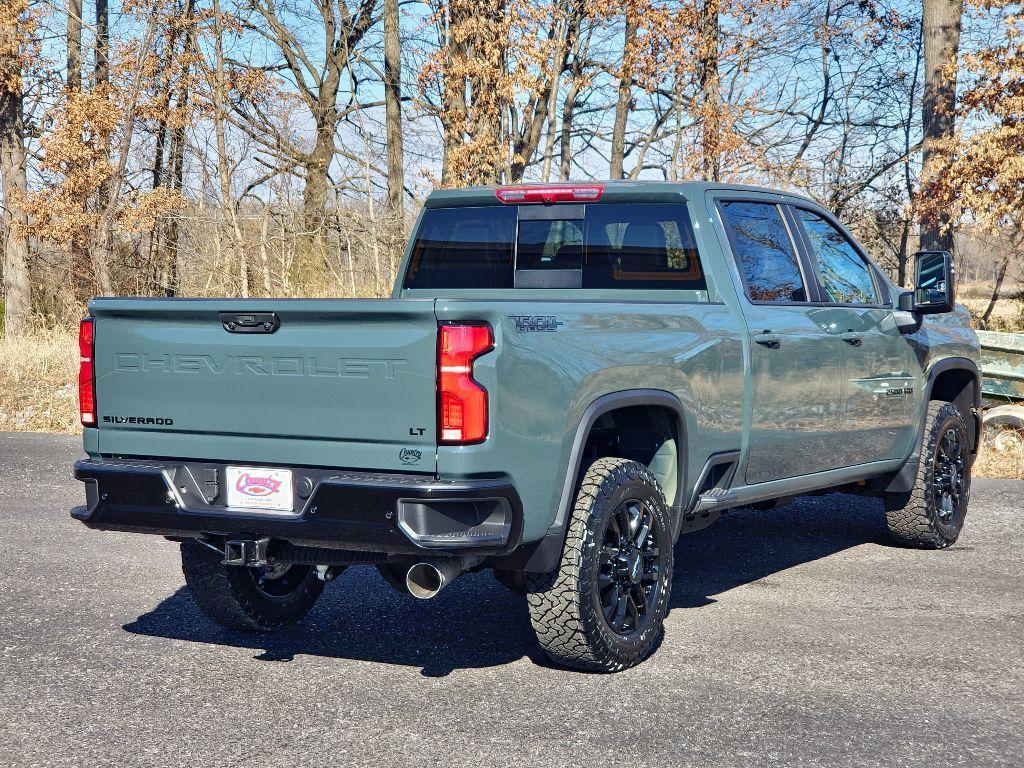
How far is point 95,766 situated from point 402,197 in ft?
78.7

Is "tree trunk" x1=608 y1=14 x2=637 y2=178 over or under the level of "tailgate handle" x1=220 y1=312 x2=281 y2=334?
over

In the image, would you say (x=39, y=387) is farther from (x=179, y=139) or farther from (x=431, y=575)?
(x=431, y=575)

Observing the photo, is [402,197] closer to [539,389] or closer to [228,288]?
[228,288]

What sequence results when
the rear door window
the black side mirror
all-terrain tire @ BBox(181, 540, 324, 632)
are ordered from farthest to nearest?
the black side mirror
the rear door window
all-terrain tire @ BBox(181, 540, 324, 632)

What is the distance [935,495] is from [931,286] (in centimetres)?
143

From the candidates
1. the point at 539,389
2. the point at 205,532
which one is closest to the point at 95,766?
the point at 205,532

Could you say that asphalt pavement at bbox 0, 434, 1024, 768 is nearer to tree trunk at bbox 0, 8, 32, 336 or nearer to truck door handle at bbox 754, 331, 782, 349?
truck door handle at bbox 754, 331, 782, 349

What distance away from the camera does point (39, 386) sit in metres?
16.1

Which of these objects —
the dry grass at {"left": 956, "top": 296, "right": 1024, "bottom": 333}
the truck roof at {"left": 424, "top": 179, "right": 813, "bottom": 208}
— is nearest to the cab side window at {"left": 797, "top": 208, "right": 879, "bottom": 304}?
the truck roof at {"left": 424, "top": 179, "right": 813, "bottom": 208}

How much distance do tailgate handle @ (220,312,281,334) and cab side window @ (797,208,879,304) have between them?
3.31 m

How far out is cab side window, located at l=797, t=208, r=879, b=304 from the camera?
6.75 meters

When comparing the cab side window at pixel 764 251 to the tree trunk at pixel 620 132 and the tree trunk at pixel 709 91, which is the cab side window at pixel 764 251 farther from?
the tree trunk at pixel 620 132

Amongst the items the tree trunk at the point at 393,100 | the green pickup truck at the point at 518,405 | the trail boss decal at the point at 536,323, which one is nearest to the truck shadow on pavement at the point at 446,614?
the green pickup truck at the point at 518,405

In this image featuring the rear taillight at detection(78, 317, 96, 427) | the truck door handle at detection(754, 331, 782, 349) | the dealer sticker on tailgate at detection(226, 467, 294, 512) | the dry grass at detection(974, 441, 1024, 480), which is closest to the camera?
the dealer sticker on tailgate at detection(226, 467, 294, 512)
